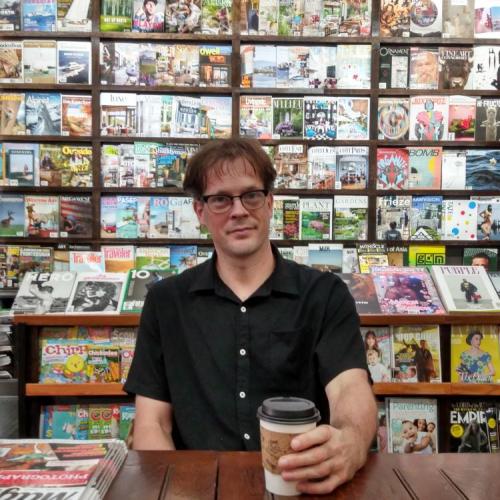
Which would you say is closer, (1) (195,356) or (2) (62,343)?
(1) (195,356)

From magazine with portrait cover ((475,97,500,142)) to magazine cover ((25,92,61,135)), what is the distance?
9.43 feet

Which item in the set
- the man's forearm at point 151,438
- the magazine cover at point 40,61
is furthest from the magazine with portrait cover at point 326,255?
the man's forearm at point 151,438

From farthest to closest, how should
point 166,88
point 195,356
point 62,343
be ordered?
point 166,88 → point 62,343 → point 195,356

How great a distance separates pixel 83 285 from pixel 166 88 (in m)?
1.87

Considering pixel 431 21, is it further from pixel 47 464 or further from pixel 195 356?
pixel 47 464

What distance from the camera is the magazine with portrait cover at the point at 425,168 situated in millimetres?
3768

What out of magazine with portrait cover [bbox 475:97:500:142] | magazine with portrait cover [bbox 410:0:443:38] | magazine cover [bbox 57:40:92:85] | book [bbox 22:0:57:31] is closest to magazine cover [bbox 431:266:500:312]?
magazine with portrait cover [bbox 475:97:500:142]

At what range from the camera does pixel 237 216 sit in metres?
1.38

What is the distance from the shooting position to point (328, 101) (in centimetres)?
373

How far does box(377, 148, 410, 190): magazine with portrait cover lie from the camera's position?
3.76 metres

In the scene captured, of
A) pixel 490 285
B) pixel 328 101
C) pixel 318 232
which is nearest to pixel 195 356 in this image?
pixel 490 285

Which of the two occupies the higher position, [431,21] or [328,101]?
[431,21]

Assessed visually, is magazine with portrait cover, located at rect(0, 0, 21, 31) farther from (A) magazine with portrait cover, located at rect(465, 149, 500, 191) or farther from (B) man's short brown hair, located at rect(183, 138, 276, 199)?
(A) magazine with portrait cover, located at rect(465, 149, 500, 191)

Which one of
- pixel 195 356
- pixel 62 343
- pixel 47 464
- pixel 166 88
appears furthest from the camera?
pixel 166 88
